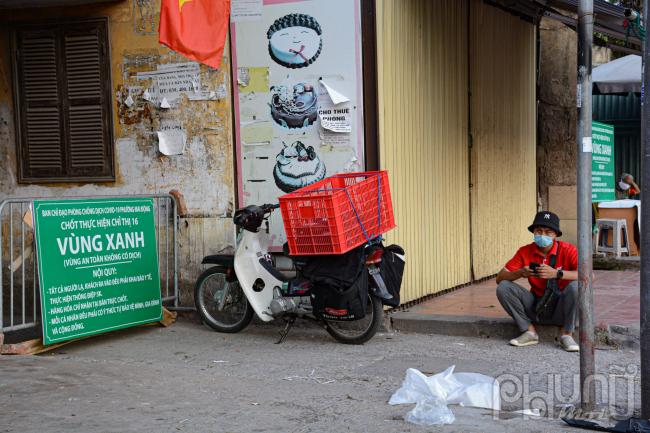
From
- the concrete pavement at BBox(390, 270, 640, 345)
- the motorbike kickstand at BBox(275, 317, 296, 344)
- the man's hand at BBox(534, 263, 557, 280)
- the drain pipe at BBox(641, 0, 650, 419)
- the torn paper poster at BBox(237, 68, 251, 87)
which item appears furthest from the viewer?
the torn paper poster at BBox(237, 68, 251, 87)

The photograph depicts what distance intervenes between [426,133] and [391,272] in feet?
7.44

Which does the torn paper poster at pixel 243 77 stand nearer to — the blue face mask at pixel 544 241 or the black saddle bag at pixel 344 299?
the black saddle bag at pixel 344 299

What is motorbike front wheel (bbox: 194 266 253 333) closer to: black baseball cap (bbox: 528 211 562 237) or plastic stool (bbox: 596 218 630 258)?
black baseball cap (bbox: 528 211 562 237)

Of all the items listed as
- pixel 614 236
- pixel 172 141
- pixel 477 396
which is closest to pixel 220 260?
pixel 172 141

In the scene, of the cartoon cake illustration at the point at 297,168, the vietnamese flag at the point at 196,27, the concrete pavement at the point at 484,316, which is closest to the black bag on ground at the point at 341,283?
the concrete pavement at the point at 484,316

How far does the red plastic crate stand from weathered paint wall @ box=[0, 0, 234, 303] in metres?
1.69

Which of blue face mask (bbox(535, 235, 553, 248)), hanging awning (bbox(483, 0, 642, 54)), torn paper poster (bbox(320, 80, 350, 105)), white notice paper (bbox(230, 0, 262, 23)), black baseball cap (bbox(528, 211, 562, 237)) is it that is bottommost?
blue face mask (bbox(535, 235, 553, 248))

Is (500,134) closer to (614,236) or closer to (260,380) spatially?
(614,236)

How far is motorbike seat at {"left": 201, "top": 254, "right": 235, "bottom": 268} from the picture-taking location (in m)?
7.90

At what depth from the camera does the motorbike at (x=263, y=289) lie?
7.22 meters

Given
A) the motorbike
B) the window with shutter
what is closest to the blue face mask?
the motorbike

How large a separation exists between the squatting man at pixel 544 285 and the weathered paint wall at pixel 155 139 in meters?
3.10

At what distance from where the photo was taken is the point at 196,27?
775 cm

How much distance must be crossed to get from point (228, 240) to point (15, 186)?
2.73 metres
